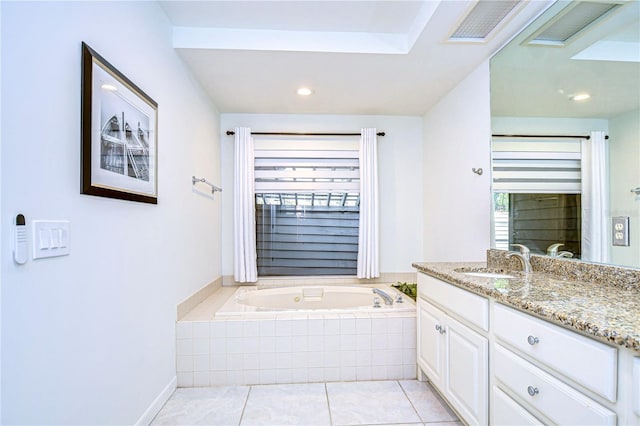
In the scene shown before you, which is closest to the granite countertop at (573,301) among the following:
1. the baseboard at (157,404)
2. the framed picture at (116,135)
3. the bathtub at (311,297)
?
the bathtub at (311,297)

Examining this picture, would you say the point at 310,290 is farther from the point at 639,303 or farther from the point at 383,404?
the point at 639,303

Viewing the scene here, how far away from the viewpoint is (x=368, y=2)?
1.91 meters

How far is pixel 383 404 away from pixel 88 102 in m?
2.14

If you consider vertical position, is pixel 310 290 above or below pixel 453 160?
below

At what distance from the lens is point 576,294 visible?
1247 mm

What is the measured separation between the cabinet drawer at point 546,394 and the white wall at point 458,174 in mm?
1208

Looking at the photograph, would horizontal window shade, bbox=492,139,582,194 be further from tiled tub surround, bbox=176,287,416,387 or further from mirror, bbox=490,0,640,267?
tiled tub surround, bbox=176,287,416,387

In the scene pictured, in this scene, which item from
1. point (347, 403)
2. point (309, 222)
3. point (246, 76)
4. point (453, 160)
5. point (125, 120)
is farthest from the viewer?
point (309, 222)

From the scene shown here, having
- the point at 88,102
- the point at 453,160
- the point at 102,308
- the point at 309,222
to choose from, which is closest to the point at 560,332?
the point at 102,308

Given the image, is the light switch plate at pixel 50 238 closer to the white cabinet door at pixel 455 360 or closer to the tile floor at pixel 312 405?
the tile floor at pixel 312 405

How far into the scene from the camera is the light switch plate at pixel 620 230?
54.2 inches

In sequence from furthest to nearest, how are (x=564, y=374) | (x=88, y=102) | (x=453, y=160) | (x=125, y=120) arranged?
(x=453, y=160), (x=125, y=120), (x=88, y=102), (x=564, y=374)

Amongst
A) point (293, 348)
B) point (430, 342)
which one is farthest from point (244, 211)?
point (430, 342)

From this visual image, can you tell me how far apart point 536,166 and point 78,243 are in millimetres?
2240
